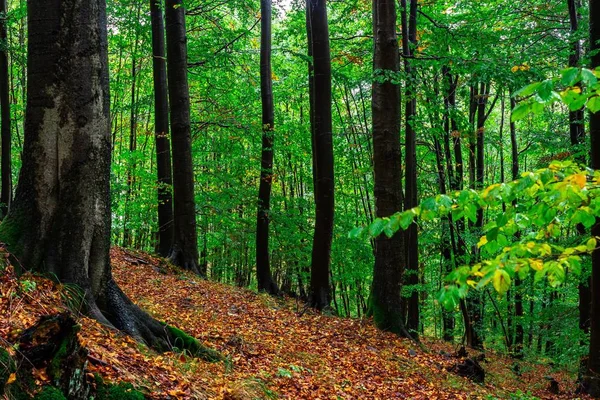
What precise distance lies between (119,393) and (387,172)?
6480 mm

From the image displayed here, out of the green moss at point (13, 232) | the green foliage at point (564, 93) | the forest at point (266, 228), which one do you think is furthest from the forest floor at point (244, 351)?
the green foliage at point (564, 93)

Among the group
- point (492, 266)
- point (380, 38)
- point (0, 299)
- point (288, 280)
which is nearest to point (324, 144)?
point (380, 38)

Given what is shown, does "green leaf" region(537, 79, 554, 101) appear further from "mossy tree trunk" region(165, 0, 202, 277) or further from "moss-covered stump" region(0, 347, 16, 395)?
"mossy tree trunk" region(165, 0, 202, 277)

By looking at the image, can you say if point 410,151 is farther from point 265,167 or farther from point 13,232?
point 13,232

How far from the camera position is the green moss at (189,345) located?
4.76 m

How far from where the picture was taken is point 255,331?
6.93 meters

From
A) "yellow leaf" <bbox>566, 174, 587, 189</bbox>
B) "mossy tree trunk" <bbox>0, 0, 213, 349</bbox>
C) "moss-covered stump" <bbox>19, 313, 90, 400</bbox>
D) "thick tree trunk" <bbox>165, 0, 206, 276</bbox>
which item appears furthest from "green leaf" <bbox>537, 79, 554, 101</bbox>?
"thick tree trunk" <bbox>165, 0, 206, 276</bbox>

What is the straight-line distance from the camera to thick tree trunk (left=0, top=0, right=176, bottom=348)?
13.1ft

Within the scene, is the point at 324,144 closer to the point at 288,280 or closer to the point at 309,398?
the point at 309,398

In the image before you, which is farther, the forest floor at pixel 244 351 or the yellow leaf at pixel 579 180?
the forest floor at pixel 244 351

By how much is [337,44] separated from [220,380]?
1217cm

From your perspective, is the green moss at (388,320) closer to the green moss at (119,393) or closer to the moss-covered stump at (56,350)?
the green moss at (119,393)

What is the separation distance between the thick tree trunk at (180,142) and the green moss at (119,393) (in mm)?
8485

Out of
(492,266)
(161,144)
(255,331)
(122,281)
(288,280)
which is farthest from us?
(288,280)
